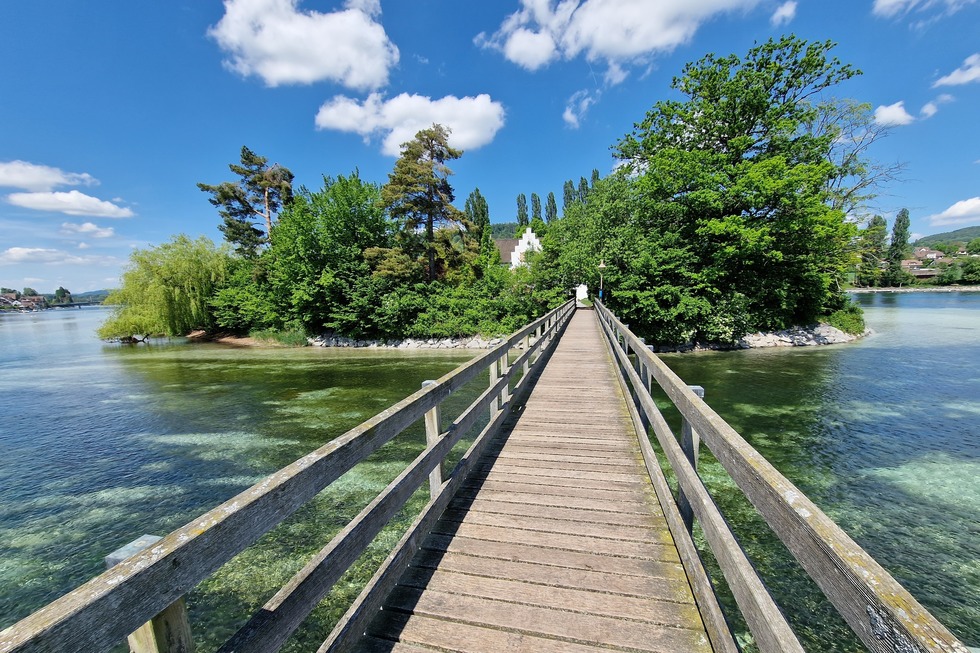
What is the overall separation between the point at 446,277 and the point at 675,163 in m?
16.9

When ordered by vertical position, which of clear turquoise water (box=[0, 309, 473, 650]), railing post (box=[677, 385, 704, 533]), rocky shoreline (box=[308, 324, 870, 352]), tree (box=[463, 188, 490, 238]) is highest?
tree (box=[463, 188, 490, 238])

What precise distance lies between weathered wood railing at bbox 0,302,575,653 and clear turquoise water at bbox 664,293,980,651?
14.5 ft

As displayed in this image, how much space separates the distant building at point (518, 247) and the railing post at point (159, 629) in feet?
150

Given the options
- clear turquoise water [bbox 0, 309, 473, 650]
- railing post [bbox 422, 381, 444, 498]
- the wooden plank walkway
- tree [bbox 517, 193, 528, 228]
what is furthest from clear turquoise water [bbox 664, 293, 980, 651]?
tree [bbox 517, 193, 528, 228]

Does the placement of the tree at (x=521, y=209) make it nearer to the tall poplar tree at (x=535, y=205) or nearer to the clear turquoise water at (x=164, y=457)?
the tall poplar tree at (x=535, y=205)

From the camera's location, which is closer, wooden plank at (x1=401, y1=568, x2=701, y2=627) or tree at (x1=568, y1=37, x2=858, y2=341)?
wooden plank at (x1=401, y1=568, x2=701, y2=627)

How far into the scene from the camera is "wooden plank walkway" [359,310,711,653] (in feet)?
7.20

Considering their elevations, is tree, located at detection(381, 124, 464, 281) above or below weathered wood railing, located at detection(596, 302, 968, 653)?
above

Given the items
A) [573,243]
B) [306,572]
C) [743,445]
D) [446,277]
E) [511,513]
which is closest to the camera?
[306,572]

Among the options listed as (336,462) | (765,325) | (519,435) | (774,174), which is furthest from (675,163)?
(336,462)

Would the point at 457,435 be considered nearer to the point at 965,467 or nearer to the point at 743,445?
the point at 743,445

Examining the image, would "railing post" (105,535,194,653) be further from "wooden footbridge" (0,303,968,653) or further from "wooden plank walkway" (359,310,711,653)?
"wooden plank walkway" (359,310,711,653)

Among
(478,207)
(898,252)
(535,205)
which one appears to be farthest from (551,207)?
(898,252)

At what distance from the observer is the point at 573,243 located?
26.5m
